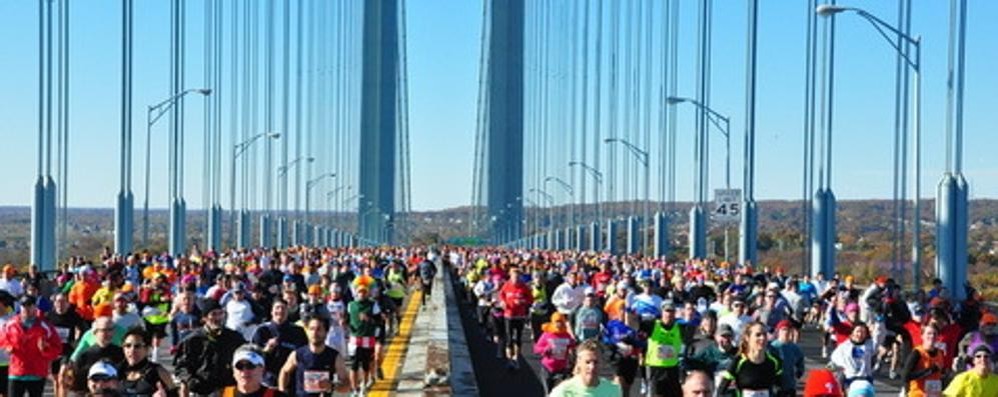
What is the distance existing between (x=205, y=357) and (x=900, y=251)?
31685 mm

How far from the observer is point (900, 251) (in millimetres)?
41844

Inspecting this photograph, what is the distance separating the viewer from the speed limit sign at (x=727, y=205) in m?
46.5

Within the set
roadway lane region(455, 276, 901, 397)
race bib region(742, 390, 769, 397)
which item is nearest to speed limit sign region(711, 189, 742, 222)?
roadway lane region(455, 276, 901, 397)

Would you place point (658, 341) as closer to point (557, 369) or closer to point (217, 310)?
point (557, 369)

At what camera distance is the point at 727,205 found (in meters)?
46.7

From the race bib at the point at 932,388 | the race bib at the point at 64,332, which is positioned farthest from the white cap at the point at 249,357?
the race bib at the point at 64,332

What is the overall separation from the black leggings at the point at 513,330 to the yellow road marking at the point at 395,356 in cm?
134

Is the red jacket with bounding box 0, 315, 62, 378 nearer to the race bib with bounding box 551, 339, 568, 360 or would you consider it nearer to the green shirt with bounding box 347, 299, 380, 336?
the race bib with bounding box 551, 339, 568, 360

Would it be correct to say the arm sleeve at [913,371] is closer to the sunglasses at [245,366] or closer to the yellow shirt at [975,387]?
the yellow shirt at [975,387]

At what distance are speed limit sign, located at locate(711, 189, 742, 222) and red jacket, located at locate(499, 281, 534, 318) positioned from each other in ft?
79.1

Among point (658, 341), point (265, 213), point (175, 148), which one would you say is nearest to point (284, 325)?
point (658, 341)

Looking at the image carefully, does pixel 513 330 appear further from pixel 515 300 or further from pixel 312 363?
pixel 312 363

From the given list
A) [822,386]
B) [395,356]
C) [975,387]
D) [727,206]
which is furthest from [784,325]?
[727,206]

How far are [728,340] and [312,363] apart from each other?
3.81m
